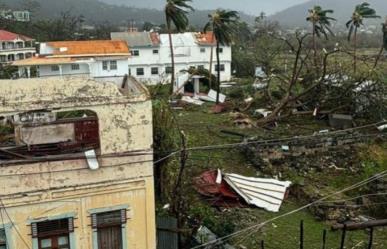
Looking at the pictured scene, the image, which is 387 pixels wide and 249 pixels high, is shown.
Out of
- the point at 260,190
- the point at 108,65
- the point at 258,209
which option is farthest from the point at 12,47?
the point at 258,209

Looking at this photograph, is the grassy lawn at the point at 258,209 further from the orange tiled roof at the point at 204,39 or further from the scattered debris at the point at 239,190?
the orange tiled roof at the point at 204,39

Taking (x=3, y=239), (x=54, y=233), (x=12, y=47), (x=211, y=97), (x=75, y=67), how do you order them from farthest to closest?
(x=12, y=47)
(x=75, y=67)
(x=211, y=97)
(x=54, y=233)
(x=3, y=239)

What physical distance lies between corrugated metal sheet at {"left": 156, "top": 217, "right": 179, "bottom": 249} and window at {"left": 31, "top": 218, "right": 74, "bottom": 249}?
104 inches

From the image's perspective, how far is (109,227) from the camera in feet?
28.2

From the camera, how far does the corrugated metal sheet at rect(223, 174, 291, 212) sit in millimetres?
15438

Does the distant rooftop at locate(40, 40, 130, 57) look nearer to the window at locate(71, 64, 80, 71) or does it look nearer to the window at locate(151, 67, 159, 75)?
the window at locate(71, 64, 80, 71)

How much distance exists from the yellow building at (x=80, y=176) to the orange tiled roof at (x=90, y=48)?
1310 inches

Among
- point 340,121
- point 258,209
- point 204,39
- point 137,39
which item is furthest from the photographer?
point 204,39

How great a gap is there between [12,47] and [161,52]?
1954cm

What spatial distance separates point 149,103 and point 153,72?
38208mm

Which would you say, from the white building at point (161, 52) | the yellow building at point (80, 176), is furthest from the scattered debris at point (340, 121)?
the white building at point (161, 52)

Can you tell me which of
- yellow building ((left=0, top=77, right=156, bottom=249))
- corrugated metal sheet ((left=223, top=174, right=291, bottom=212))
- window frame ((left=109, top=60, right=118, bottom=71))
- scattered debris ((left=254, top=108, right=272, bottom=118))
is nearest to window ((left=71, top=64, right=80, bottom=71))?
window frame ((left=109, top=60, right=118, bottom=71))

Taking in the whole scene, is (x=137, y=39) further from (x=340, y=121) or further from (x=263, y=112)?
(x=340, y=121)

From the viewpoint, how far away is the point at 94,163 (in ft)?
27.0
